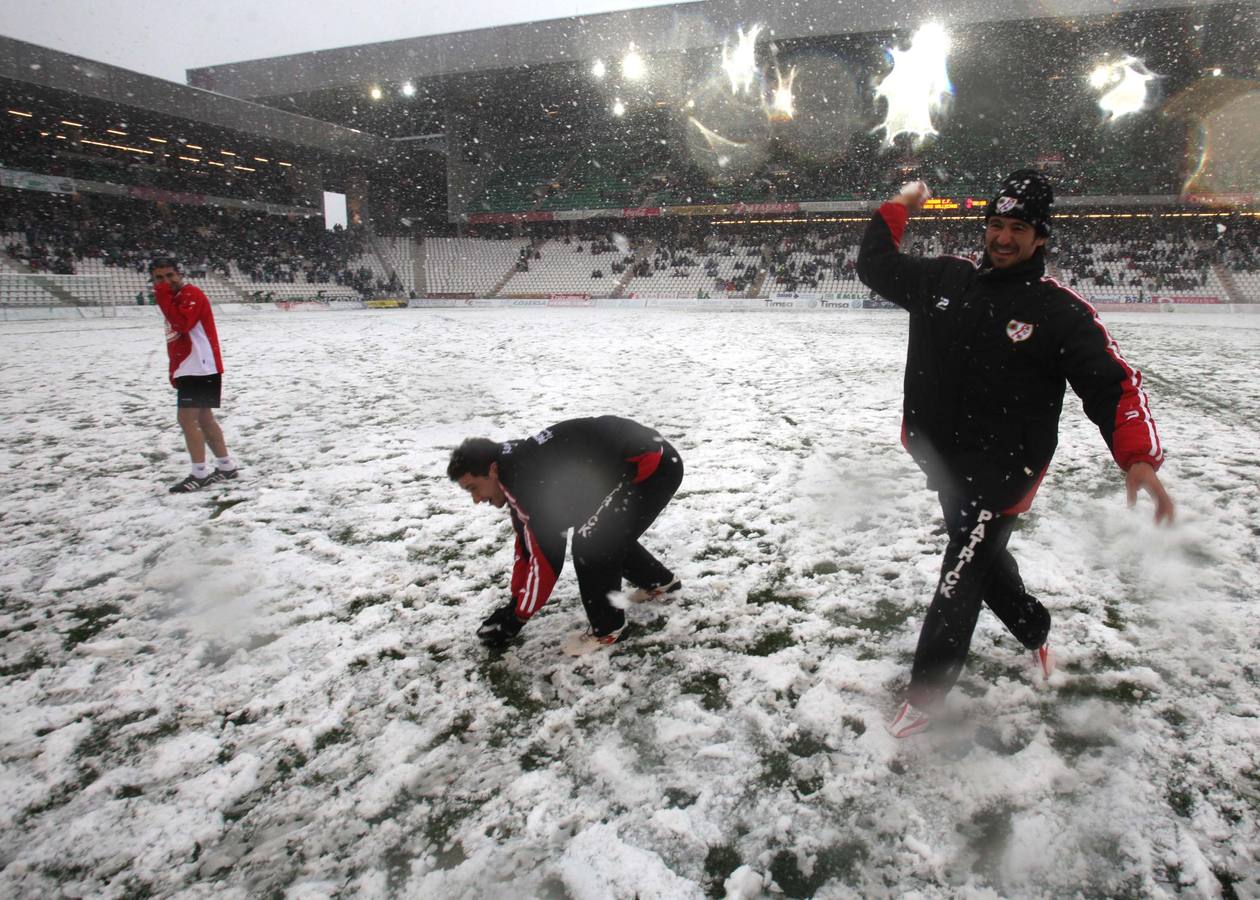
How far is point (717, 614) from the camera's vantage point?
121 inches

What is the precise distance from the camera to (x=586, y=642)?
9.37ft

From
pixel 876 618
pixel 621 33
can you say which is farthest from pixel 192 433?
pixel 621 33

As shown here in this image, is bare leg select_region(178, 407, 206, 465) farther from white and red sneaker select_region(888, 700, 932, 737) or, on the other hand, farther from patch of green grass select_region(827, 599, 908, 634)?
white and red sneaker select_region(888, 700, 932, 737)

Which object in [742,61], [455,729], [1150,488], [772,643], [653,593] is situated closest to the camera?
[1150,488]

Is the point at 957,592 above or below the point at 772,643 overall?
above

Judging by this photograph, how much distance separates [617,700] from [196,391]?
172 inches

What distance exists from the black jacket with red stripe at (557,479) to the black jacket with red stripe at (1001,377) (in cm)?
115

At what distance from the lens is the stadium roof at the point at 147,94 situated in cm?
2136

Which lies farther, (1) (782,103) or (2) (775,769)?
(1) (782,103)

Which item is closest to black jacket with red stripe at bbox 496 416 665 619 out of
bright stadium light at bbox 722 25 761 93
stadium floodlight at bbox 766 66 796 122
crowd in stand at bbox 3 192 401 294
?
crowd in stand at bbox 3 192 401 294

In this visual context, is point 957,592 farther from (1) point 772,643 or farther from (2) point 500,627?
(2) point 500,627

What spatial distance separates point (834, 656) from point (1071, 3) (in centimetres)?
3193

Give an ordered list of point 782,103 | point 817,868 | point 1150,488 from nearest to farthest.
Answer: point 1150,488 → point 817,868 → point 782,103

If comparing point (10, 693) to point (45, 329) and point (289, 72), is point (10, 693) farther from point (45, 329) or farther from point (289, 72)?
point (289, 72)
